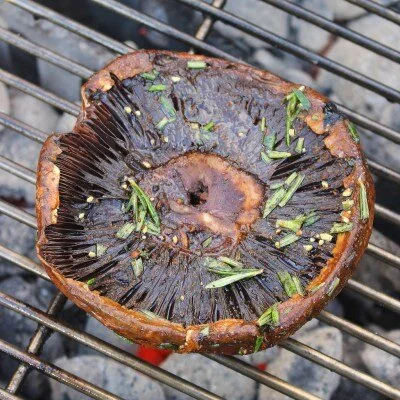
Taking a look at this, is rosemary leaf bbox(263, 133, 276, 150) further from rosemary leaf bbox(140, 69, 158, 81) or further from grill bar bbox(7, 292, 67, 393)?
grill bar bbox(7, 292, 67, 393)

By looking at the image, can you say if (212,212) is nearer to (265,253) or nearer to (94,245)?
(265,253)

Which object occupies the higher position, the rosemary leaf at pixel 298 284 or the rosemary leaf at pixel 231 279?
the rosemary leaf at pixel 298 284

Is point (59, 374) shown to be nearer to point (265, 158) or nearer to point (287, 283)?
point (287, 283)

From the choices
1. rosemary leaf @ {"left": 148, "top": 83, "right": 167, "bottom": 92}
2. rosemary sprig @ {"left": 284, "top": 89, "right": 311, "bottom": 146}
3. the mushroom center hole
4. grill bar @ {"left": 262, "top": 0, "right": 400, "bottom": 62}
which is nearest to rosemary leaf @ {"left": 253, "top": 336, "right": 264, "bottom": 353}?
the mushroom center hole

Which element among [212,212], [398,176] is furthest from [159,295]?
[398,176]

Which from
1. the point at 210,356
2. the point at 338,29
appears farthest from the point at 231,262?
the point at 338,29

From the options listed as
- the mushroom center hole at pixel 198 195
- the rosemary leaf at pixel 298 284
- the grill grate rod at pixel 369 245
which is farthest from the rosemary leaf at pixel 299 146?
the grill grate rod at pixel 369 245

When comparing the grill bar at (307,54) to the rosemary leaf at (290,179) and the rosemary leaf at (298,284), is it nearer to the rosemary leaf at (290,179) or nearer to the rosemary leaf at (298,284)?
the rosemary leaf at (290,179)

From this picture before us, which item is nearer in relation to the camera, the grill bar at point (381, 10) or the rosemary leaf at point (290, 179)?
the rosemary leaf at point (290, 179)
